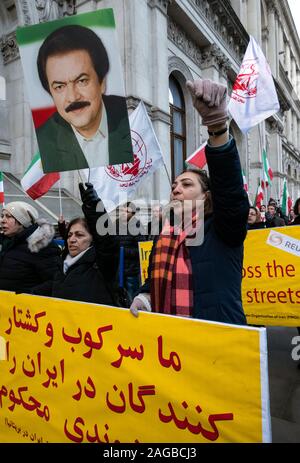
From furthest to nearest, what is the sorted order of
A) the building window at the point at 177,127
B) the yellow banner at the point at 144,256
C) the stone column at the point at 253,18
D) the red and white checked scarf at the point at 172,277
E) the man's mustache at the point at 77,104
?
1. the stone column at the point at 253,18
2. the building window at the point at 177,127
3. the yellow banner at the point at 144,256
4. the man's mustache at the point at 77,104
5. the red and white checked scarf at the point at 172,277

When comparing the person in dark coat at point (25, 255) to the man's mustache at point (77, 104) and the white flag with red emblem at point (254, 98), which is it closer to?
the man's mustache at point (77, 104)

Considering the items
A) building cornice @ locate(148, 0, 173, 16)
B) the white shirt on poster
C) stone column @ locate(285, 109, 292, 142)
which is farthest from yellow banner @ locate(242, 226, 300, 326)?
stone column @ locate(285, 109, 292, 142)

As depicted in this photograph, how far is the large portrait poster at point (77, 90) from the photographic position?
2.41 m

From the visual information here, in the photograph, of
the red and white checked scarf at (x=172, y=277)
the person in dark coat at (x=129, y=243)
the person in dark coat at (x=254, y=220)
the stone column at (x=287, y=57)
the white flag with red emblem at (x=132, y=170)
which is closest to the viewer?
the red and white checked scarf at (x=172, y=277)

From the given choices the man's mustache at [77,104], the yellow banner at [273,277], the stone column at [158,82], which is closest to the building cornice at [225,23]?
the stone column at [158,82]

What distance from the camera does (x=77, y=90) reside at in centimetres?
246

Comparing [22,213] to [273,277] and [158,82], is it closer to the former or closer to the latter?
[273,277]

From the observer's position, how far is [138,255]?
4.69m

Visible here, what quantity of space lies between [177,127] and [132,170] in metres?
9.74

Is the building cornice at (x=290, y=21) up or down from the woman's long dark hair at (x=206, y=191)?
up

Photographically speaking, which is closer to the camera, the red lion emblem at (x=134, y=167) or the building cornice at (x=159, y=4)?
the red lion emblem at (x=134, y=167)

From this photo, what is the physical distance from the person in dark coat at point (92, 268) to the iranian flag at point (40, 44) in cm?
69

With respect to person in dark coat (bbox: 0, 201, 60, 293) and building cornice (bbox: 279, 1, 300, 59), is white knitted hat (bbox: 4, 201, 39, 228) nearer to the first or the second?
person in dark coat (bbox: 0, 201, 60, 293)

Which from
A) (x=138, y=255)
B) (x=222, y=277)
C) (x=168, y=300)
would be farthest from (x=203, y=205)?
(x=138, y=255)
